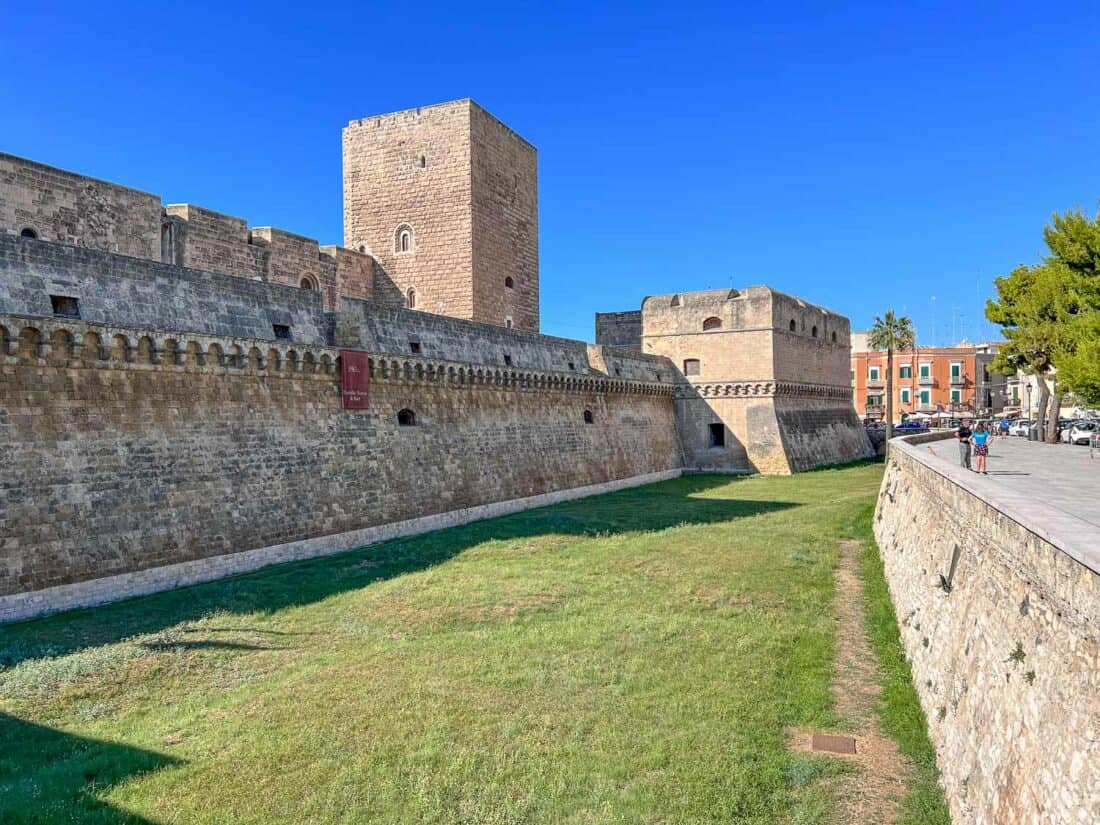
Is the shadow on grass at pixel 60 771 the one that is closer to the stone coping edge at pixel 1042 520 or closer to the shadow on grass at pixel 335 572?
the shadow on grass at pixel 335 572

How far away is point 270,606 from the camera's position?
11633mm

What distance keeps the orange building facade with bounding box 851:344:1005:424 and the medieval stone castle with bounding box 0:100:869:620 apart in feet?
93.2

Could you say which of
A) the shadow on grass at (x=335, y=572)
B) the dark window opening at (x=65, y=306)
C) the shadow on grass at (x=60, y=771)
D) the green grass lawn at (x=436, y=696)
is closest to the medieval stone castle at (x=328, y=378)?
the dark window opening at (x=65, y=306)

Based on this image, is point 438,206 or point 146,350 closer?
point 146,350

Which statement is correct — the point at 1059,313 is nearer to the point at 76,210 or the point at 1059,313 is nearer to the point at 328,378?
the point at 328,378

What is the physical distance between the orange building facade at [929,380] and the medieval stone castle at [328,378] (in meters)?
28.4

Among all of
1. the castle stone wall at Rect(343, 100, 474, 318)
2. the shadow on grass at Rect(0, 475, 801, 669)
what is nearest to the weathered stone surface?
the shadow on grass at Rect(0, 475, 801, 669)

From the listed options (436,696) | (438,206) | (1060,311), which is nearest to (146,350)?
(436,696)

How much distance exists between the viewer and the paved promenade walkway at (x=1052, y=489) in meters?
4.89

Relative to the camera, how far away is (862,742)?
293 inches

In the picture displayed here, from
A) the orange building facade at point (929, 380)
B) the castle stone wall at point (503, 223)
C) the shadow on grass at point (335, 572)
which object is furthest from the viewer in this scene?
the orange building facade at point (929, 380)

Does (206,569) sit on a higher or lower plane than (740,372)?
lower

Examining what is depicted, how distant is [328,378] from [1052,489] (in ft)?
44.1

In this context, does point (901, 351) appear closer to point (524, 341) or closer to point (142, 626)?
point (524, 341)
